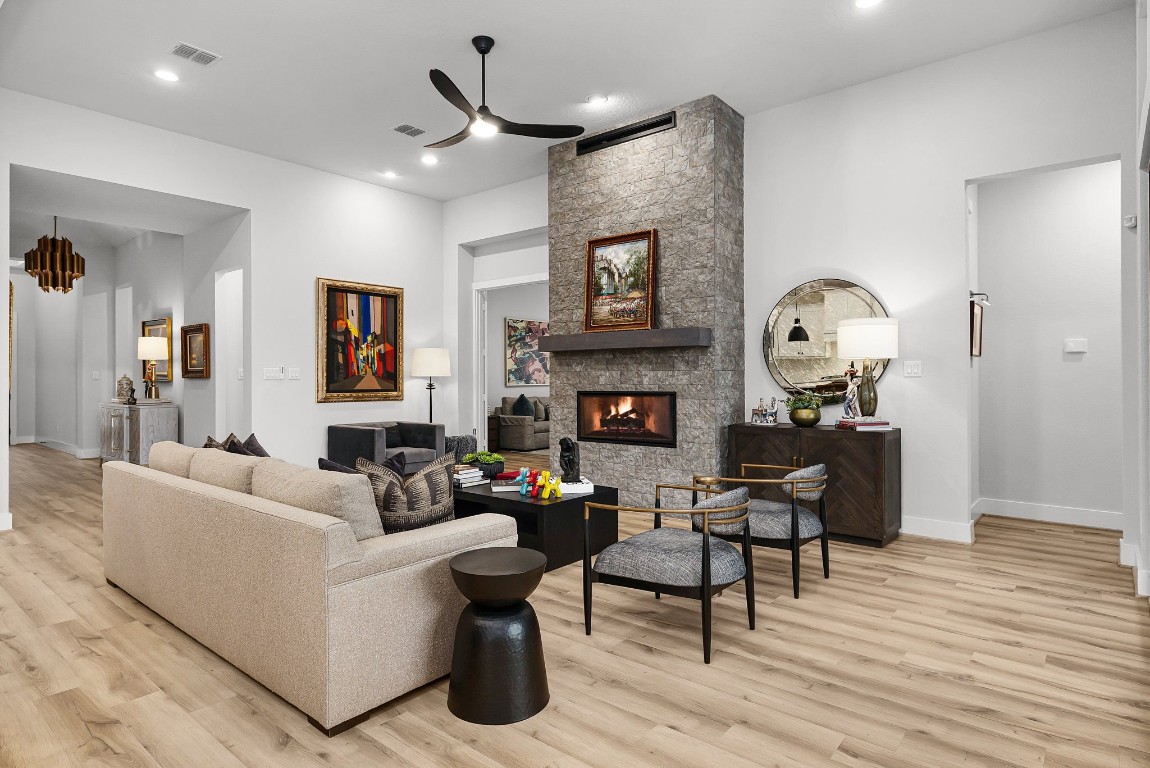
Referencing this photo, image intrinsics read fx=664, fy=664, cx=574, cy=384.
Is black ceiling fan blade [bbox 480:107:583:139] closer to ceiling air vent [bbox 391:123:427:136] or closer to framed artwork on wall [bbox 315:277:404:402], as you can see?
ceiling air vent [bbox 391:123:427:136]

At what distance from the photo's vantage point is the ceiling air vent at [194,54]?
14.6ft

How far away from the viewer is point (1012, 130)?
4.44 meters

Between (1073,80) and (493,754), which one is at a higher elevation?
(1073,80)

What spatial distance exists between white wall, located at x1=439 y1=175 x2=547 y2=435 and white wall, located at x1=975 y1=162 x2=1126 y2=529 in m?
4.45

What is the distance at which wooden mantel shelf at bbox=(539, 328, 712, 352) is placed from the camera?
5137 millimetres

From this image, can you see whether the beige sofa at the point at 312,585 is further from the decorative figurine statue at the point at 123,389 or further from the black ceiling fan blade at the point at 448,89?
the decorative figurine statue at the point at 123,389

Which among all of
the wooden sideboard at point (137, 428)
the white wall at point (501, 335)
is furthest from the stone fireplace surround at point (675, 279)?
→ the wooden sideboard at point (137, 428)

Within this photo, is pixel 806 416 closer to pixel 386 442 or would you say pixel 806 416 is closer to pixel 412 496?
pixel 412 496

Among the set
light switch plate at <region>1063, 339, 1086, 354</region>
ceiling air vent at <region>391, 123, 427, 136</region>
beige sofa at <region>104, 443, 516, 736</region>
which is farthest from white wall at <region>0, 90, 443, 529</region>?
light switch plate at <region>1063, 339, 1086, 354</region>

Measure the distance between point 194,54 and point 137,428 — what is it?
513 cm

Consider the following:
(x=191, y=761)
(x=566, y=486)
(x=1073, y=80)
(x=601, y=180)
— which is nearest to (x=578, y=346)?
(x=601, y=180)

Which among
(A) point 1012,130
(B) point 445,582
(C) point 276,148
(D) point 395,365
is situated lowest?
(B) point 445,582

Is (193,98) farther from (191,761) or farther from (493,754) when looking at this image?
(493,754)

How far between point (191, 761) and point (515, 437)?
8.10m
